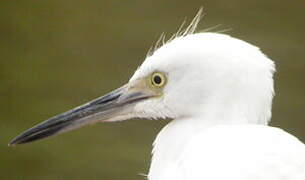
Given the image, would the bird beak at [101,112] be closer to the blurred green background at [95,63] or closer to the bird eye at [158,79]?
the bird eye at [158,79]

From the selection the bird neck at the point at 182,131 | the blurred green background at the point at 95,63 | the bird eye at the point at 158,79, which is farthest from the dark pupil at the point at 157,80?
the blurred green background at the point at 95,63

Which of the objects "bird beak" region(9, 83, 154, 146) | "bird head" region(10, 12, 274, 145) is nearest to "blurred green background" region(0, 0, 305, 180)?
"bird beak" region(9, 83, 154, 146)

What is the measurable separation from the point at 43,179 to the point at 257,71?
9.70 feet

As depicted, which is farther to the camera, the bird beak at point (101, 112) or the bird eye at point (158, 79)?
the bird beak at point (101, 112)

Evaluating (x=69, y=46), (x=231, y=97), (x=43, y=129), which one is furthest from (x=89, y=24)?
(x=231, y=97)

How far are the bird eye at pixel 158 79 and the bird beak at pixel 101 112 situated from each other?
6cm

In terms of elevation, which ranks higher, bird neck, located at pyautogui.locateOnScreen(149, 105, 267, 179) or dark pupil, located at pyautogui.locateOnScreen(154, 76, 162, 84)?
dark pupil, located at pyautogui.locateOnScreen(154, 76, 162, 84)

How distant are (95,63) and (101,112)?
344 cm

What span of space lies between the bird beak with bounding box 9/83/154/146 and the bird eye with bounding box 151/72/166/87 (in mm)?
56

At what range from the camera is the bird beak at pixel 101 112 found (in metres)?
3.49

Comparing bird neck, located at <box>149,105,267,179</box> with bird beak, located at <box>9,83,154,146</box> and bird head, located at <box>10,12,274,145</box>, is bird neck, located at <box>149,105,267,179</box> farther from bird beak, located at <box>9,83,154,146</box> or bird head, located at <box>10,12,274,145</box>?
bird beak, located at <box>9,83,154,146</box>

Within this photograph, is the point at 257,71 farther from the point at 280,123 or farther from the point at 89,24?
the point at 89,24

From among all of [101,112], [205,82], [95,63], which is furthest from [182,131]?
Answer: [95,63]

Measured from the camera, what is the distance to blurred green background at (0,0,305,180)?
19.9 feet
